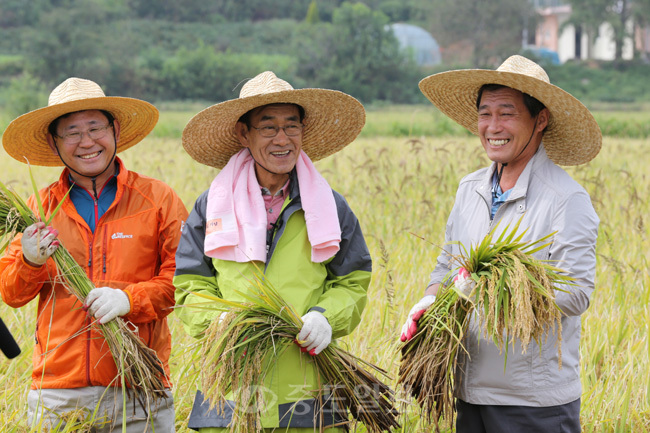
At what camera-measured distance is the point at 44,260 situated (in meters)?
2.49

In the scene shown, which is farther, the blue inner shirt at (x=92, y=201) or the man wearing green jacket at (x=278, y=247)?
the blue inner shirt at (x=92, y=201)

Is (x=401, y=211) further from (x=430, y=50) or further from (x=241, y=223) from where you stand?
(x=430, y=50)

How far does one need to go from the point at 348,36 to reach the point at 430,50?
48.3ft

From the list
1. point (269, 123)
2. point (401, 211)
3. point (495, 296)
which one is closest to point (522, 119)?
point (495, 296)

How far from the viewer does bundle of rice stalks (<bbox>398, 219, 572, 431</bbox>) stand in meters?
2.18

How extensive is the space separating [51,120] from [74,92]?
Answer: 0.54ft

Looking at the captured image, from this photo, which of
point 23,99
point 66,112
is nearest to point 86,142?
point 66,112

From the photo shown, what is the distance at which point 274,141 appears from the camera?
2535 mm

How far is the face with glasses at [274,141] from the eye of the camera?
8.32ft

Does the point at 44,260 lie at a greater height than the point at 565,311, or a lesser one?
greater

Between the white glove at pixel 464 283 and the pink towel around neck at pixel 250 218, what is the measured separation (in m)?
0.42

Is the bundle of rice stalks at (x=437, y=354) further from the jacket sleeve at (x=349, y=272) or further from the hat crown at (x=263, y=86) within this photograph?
the hat crown at (x=263, y=86)

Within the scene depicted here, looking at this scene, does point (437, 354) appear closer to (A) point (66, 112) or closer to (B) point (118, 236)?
(B) point (118, 236)

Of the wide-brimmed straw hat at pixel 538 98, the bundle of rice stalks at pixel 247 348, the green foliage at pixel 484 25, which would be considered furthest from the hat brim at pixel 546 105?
the green foliage at pixel 484 25
